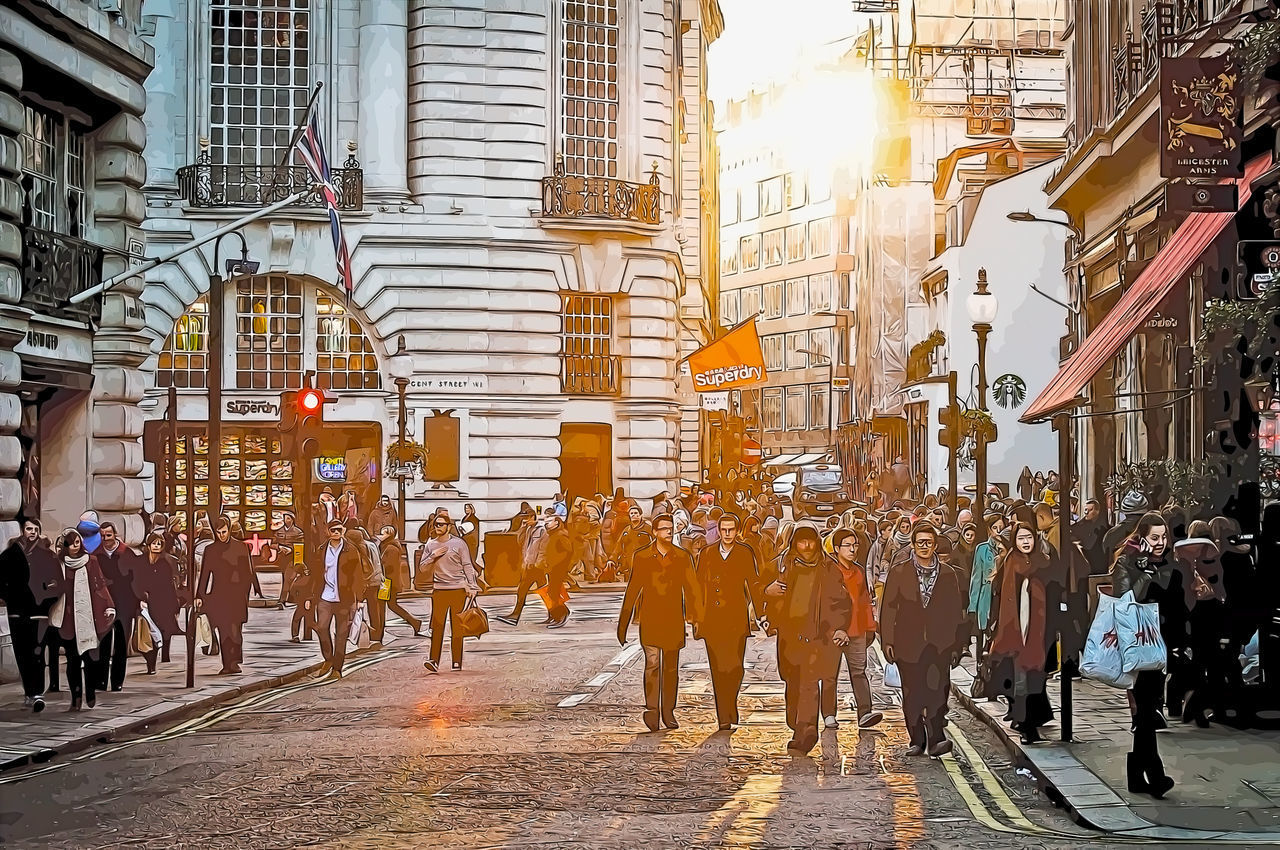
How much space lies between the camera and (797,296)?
104250 millimetres

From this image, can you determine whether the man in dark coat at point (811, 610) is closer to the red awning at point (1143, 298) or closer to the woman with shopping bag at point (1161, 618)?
the woman with shopping bag at point (1161, 618)

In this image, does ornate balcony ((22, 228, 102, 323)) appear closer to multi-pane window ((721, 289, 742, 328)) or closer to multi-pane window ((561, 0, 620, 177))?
multi-pane window ((561, 0, 620, 177))

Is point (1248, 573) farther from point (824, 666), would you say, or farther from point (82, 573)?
point (82, 573)

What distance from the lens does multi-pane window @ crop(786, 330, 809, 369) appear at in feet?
338

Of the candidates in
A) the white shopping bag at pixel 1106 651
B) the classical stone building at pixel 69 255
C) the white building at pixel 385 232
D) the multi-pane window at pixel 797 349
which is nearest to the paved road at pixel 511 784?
the white shopping bag at pixel 1106 651

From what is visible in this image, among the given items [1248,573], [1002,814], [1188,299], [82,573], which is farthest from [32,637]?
[1188,299]

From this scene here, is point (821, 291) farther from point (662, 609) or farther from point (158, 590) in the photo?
point (662, 609)

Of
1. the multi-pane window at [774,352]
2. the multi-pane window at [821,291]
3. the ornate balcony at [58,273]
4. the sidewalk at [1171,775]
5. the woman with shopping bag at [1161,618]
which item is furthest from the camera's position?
the multi-pane window at [774,352]

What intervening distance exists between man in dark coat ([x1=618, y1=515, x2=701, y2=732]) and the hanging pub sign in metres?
5.66

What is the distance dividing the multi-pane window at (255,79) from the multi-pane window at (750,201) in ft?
245

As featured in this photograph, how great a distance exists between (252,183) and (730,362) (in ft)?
40.0

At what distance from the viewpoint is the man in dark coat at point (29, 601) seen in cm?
1553

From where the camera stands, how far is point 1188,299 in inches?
808

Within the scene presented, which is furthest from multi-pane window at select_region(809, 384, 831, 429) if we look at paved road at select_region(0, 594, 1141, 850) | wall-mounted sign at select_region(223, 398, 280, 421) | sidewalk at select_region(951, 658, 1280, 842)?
sidewalk at select_region(951, 658, 1280, 842)
